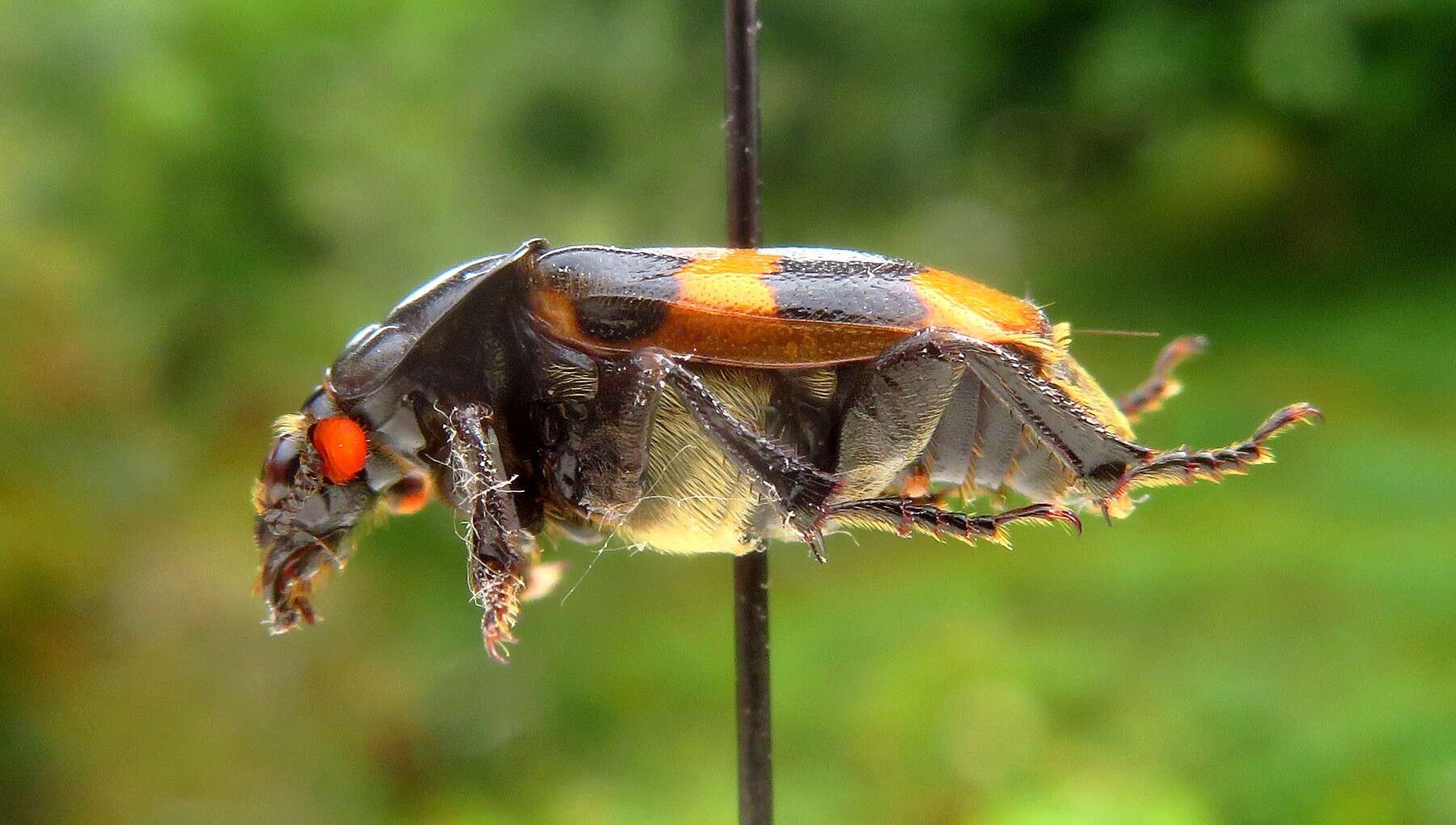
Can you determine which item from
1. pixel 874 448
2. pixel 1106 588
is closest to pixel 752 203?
pixel 874 448

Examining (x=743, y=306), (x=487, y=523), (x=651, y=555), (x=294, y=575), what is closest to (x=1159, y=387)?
(x=743, y=306)

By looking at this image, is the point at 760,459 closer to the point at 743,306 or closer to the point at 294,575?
the point at 743,306

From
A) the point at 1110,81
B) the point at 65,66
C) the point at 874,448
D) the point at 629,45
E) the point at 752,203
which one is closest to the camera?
the point at 752,203

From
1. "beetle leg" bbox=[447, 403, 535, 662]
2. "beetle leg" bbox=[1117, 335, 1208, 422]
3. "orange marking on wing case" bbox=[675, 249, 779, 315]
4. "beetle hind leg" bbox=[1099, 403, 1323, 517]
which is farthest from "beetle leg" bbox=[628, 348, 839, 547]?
"beetle leg" bbox=[1117, 335, 1208, 422]

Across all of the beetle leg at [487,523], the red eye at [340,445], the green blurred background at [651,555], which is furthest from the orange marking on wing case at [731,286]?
the green blurred background at [651,555]

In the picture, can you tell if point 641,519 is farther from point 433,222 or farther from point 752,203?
point 433,222

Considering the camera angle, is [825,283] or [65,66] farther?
[65,66]

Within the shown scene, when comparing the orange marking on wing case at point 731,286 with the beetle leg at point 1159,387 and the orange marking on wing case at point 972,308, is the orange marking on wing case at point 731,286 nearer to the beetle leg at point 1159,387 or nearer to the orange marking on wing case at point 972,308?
the orange marking on wing case at point 972,308
